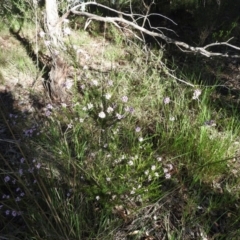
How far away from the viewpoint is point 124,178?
207 cm

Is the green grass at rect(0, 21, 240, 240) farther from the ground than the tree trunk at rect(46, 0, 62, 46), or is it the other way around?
the tree trunk at rect(46, 0, 62, 46)

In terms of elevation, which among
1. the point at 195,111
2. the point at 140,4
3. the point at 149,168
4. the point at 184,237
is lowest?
the point at 184,237

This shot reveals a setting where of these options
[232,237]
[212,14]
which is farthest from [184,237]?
[212,14]

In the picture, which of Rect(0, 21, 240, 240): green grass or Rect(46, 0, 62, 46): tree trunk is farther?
Rect(46, 0, 62, 46): tree trunk

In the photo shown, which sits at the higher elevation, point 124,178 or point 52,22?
point 52,22

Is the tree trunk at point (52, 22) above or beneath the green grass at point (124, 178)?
above

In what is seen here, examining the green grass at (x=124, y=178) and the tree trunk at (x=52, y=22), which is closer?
the green grass at (x=124, y=178)

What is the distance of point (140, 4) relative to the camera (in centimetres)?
434

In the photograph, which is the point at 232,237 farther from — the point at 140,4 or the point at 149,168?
the point at 140,4

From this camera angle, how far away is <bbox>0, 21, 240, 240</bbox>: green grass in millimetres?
1948

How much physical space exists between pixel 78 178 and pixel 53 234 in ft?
1.54

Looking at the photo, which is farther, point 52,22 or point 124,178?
point 52,22

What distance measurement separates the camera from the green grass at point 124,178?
1.95 m

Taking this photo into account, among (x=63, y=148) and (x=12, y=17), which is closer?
(x=63, y=148)
